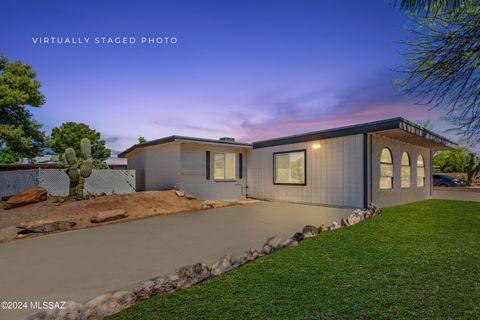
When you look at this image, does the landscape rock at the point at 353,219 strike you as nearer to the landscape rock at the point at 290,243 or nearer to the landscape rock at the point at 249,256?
the landscape rock at the point at 290,243

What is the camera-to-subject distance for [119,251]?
14.4ft

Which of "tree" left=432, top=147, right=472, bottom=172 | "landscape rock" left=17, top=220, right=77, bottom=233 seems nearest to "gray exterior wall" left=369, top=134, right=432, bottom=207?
"landscape rock" left=17, top=220, right=77, bottom=233

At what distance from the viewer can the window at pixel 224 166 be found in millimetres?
11512

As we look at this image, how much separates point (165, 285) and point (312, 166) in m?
8.10

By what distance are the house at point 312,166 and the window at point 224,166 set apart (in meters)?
0.03

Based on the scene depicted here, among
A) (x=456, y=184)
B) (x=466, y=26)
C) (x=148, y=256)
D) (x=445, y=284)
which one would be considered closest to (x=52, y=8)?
(x=148, y=256)

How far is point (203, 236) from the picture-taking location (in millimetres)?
5379

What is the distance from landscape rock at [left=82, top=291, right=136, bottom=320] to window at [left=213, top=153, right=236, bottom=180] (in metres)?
8.91

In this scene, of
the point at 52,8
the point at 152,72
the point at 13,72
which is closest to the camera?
the point at 52,8

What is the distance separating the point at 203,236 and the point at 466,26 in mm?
5645

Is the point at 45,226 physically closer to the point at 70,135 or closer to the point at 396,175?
the point at 396,175

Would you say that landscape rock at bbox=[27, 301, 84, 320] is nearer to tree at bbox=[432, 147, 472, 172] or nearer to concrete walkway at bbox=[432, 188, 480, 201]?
concrete walkway at bbox=[432, 188, 480, 201]

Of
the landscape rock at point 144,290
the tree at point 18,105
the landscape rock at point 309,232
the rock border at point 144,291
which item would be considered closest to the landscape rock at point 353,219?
the landscape rock at point 309,232

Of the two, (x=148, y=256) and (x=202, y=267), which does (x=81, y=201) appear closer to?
(x=148, y=256)
